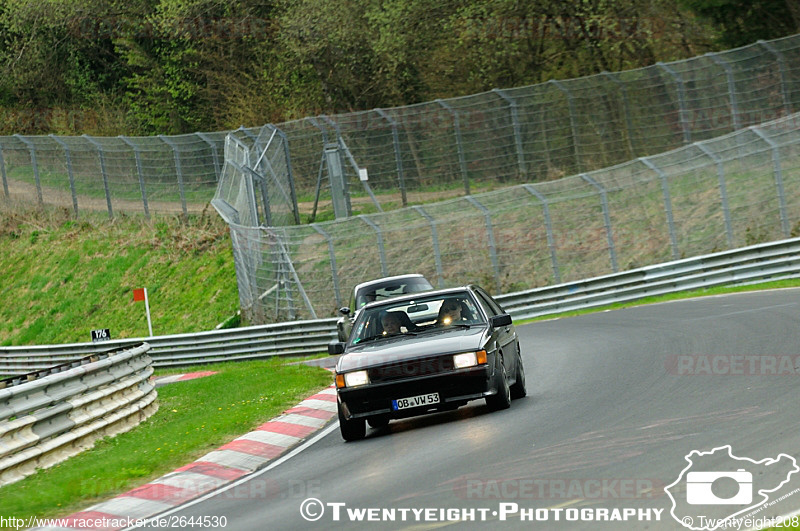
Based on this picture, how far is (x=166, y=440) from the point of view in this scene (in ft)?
44.6

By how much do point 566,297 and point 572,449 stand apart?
19.0 meters

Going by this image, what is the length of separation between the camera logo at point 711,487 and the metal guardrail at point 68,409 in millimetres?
6977

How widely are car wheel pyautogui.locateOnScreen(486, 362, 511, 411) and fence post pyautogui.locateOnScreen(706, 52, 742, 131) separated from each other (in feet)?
70.2

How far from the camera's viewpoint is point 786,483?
286 inches

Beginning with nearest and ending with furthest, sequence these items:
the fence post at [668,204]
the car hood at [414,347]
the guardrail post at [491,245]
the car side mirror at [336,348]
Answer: the car hood at [414,347]
the car side mirror at [336,348]
the fence post at [668,204]
the guardrail post at [491,245]

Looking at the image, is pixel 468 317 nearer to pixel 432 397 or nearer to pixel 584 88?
pixel 432 397

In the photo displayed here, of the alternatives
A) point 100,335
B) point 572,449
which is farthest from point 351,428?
point 100,335

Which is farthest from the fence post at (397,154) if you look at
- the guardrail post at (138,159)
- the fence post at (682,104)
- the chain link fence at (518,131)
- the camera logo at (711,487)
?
the camera logo at (711,487)

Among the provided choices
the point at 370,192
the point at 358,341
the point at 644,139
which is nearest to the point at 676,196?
the point at 644,139

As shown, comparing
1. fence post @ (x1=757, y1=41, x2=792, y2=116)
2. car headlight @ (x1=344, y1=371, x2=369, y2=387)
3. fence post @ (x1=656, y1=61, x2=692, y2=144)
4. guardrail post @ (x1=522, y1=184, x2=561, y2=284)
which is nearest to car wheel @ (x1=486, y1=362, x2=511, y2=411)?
car headlight @ (x1=344, y1=371, x2=369, y2=387)

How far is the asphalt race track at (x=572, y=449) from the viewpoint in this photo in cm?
753

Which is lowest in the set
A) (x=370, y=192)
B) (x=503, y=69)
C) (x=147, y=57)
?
(x=370, y=192)

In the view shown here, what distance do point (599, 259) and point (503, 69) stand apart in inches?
566

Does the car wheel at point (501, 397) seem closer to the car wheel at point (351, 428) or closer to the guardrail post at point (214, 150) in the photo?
the car wheel at point (351, 428)
